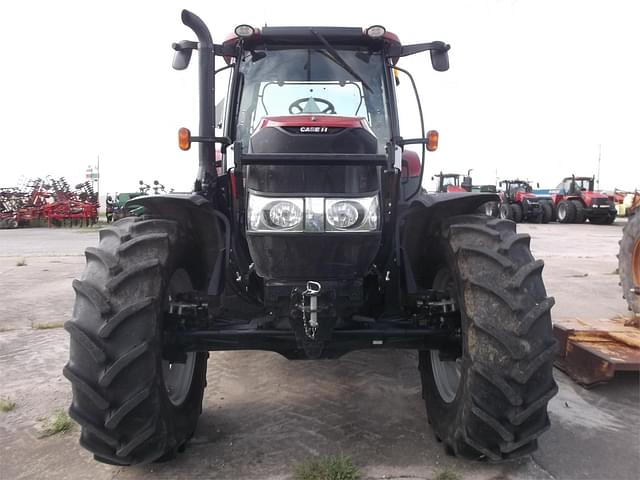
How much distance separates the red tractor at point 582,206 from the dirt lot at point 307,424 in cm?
2291

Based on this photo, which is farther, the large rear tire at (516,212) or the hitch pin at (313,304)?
the large rear tire at (516,212)

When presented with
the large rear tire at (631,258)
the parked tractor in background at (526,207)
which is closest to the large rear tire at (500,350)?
the large rear tire at (631,258)

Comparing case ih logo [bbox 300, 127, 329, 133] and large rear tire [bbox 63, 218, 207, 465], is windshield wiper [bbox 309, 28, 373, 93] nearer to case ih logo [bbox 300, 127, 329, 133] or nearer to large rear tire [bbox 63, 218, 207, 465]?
case ih logo [bbox 300, 127, 329, 133]

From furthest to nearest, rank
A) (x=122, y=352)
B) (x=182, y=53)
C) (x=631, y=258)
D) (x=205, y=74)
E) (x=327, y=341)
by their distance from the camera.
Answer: (x=631, y=258), (x=182, y=53), (x=205, y=74), (x=327, y=341), (x=122, y=352)

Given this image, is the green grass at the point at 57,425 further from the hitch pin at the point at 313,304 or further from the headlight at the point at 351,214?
the headlight at the point at 351,214

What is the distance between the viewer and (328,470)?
8.00 ft

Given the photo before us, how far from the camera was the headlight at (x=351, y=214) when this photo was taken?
2.34 meters

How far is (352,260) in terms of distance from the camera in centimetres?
→ 244

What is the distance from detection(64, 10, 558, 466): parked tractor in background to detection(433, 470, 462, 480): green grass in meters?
0.15

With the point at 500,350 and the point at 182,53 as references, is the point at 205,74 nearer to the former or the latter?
the point at 182,53

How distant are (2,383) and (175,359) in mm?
2123

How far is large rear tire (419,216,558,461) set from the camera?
224 centimetres

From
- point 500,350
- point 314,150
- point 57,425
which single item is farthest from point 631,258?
point 57,425

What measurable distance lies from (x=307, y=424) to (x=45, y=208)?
25041 millimetres
